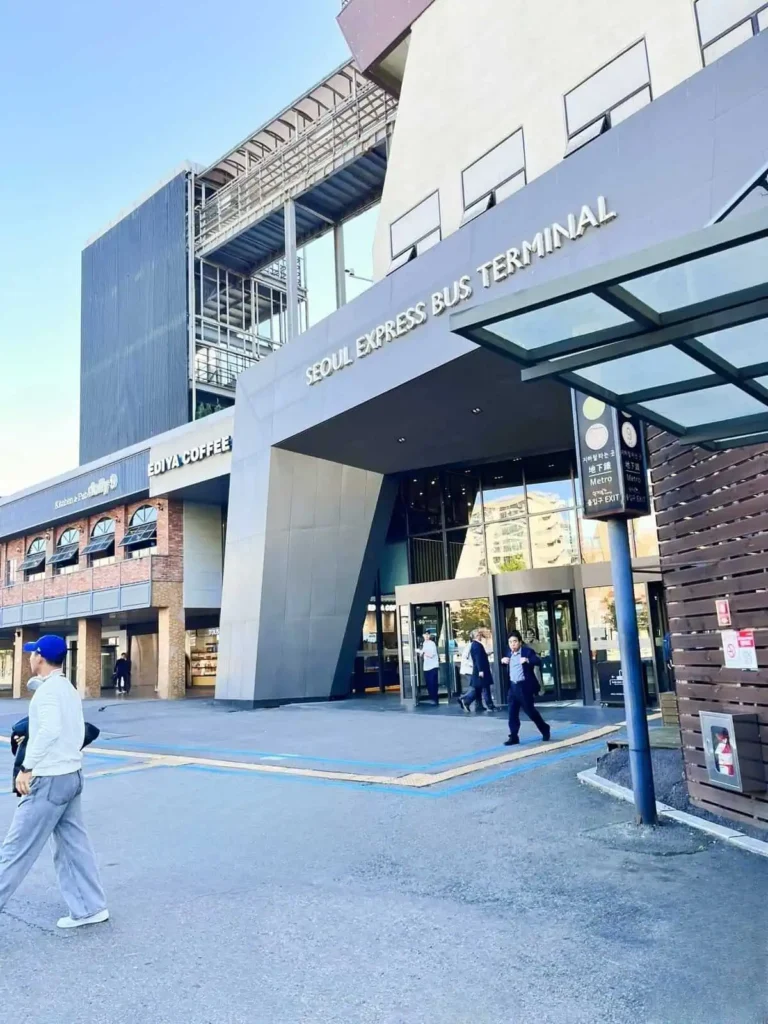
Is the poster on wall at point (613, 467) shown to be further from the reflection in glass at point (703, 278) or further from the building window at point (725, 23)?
the building window at point (725, 23)

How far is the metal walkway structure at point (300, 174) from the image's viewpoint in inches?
945

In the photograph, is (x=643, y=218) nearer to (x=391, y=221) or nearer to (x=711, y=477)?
(x=711, y=477)

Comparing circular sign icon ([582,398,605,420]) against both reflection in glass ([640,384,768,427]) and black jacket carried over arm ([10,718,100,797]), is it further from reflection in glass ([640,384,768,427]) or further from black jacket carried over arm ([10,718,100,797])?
black jacket carried over arm ([10,718,100,797])

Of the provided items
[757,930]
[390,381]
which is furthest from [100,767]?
[757,930]

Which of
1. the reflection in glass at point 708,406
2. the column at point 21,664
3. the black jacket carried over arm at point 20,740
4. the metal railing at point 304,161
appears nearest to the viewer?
the black jacket carried over arm at point 20,740

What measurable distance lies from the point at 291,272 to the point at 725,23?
14.0 metres

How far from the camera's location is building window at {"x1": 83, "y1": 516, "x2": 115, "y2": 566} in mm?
29188

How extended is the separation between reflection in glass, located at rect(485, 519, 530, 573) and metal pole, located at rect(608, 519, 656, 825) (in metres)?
13.1

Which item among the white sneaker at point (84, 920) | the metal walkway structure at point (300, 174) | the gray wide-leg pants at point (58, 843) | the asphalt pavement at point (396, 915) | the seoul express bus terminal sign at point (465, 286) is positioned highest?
the metal walkway structure at point (300, 174)

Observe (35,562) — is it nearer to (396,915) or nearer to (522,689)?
(522,689)

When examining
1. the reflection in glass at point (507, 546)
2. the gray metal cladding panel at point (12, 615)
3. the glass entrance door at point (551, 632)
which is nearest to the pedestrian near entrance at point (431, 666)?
the glass entrance door at point (551, 632)

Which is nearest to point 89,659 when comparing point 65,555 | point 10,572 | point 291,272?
point 65,555

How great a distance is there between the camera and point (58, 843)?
16.0ft

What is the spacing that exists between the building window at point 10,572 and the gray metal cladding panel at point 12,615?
4.09 ft
